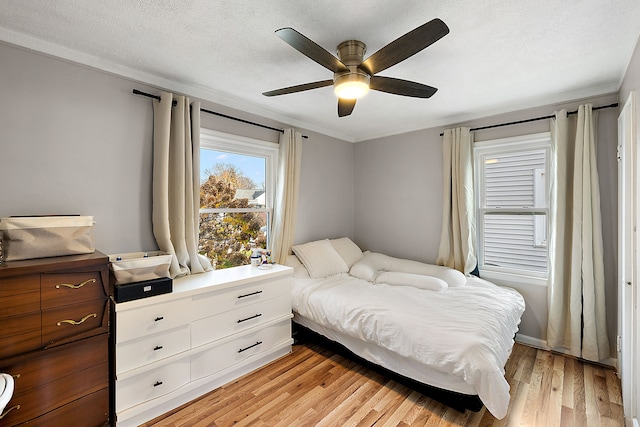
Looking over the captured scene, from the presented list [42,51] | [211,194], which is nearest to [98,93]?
[42,51]

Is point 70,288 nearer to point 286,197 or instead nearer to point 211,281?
point 211,281

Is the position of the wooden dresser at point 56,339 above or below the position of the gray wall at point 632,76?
below

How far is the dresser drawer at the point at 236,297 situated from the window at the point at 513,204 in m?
2.33

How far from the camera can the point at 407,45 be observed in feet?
4.84

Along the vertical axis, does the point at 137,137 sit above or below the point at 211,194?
above

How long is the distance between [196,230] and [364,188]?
100 inches

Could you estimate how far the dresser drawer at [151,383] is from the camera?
1.79 metres

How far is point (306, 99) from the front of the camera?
285 centimetres

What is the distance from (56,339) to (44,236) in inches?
22.6

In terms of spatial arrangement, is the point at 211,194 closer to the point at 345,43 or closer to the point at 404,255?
the point at 345,43

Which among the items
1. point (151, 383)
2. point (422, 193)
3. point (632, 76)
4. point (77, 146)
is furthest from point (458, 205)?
point (77, 146)

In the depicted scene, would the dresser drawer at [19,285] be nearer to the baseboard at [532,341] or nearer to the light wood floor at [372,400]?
the light wood floor at [372,400]

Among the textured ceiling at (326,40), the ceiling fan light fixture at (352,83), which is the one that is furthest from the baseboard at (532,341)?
the ceiling fan light fixture at (352,83)

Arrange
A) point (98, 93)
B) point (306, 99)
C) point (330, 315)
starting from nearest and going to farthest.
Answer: point (98, 93), point (330, 315), point (306, 99)
